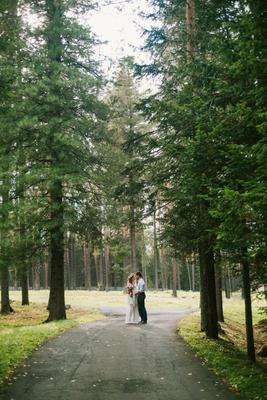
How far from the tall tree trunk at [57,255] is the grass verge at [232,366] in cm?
600

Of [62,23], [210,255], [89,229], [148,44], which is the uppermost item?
[62,23]

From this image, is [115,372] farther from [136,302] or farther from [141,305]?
[136,302]

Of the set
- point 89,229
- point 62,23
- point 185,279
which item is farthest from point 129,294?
point 185,279

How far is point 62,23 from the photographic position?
1823cm

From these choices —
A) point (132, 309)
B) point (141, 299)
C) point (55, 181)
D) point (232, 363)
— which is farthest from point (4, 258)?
point (232, 363)

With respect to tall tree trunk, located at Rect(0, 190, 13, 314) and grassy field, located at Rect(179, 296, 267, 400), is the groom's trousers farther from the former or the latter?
tall tree trunk, located at Rect(0, 190, 13, 314)

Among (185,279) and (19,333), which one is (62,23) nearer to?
(19,333)

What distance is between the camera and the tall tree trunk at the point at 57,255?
17.5 meters

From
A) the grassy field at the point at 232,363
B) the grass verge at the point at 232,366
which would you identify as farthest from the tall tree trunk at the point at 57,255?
the grass verge at the point at 232,366

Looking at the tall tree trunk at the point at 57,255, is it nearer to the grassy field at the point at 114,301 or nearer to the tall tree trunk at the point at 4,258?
the tall tree trunk at the point at 4,258

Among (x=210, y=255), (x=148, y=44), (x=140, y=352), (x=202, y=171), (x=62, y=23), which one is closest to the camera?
(x=202, y=171)

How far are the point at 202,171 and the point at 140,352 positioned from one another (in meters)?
4.90

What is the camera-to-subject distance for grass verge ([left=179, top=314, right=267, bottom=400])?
786 centimetres

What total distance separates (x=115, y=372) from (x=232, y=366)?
2.58m
